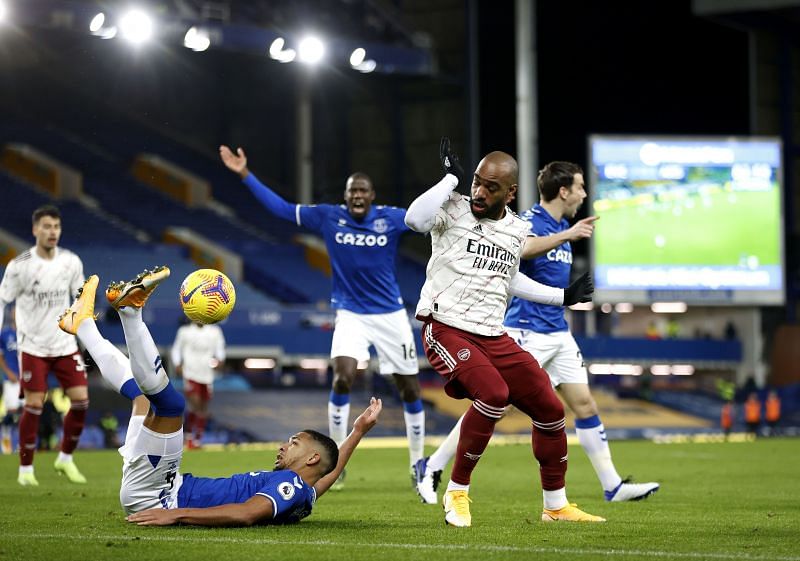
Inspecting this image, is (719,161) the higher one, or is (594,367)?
(719,161)

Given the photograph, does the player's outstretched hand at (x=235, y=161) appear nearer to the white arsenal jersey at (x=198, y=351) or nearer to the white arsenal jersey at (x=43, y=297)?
the white arsenal jersey at (x=43, y=297)

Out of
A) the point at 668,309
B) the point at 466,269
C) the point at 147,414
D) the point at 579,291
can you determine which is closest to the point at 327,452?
the point at 147,414

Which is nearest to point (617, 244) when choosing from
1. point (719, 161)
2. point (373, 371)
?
point (719, 161)

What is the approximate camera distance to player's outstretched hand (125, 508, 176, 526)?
7.00 metres

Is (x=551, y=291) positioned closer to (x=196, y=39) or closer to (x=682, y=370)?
(x=196, y=39)

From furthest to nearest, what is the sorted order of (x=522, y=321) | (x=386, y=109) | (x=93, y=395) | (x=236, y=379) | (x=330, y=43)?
1. (x=386, y=109)
2. (x=330, y=43)
3. (x=236, y=379)
4. (x=93, y=395)
5. (x=522, y=321)

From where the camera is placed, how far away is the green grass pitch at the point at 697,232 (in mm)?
29938

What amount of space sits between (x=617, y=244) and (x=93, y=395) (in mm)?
12710

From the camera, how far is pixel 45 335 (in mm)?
12258

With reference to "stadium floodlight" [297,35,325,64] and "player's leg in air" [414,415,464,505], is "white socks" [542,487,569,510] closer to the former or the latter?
"player's leg in air" [414,415,464,505]

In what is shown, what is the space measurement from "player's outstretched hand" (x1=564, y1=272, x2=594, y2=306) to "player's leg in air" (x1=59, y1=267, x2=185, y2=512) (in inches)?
104

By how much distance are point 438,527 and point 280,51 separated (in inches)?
985

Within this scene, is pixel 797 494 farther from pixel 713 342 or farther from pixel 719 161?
pixel 713 342

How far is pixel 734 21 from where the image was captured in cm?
3641
